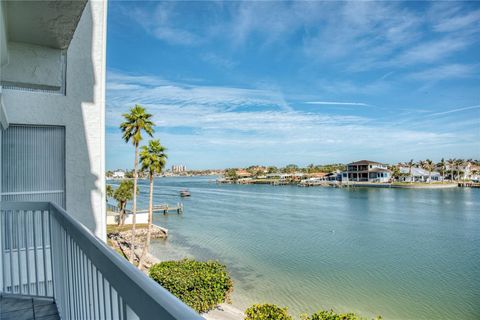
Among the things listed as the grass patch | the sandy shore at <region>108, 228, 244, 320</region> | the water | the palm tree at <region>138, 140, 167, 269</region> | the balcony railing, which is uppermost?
the palm tree at <region>138, 140, 167, 269</region>

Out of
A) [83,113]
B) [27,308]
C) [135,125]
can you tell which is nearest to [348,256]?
[135,125]

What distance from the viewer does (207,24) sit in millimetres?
41781

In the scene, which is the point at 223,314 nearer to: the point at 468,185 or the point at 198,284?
the point at 198,284

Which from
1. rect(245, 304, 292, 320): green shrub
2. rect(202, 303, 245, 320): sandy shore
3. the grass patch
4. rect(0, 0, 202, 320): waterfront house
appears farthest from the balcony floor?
the grass patch

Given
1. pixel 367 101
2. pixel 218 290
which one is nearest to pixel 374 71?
pixel 367 101

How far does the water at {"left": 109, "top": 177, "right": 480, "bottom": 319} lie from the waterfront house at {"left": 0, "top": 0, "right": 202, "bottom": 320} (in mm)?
11364

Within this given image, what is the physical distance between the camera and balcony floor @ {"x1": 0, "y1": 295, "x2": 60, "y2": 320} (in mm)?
2537

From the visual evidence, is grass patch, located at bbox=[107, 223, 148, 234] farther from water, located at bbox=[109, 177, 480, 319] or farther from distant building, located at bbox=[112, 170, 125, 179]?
distant building, located at bbox=[112, 170, 125, 179]

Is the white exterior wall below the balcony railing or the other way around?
the other way around

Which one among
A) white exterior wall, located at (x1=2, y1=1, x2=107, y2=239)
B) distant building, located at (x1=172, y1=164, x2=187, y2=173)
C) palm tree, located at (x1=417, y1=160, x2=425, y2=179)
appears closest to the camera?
white exterior wall, located at (x1=2, y1=1, x2=107, y2=239)

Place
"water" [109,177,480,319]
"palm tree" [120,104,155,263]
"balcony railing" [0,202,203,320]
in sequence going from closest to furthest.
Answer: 1. "balcony railing" [0,202,203,320]
2. "water" [109,177,480,319]
3. "palm tree" [120,104,155,263]

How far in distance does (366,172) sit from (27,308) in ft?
288

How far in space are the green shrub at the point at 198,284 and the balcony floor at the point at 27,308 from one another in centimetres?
865

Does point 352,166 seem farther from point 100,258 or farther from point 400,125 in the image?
point 100,258
